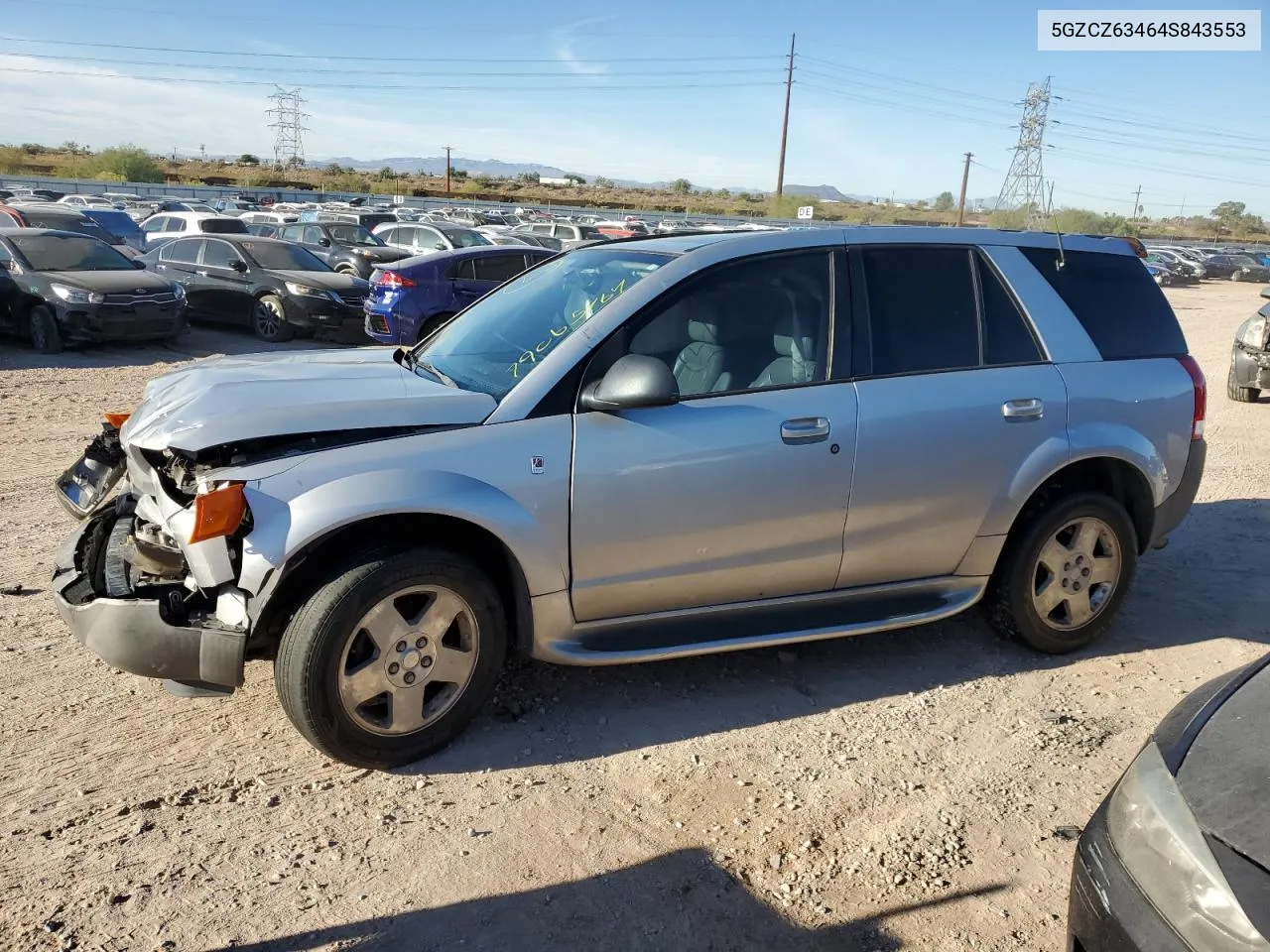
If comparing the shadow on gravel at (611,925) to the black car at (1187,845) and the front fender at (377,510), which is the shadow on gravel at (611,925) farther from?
the front fender at (377,510)

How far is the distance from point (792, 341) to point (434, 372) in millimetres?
1477

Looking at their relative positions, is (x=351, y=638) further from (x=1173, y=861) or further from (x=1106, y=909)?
(x=1173, y=861)

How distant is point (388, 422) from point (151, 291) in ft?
35.8

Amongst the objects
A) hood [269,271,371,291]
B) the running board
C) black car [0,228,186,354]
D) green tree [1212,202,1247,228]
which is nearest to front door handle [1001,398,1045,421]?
the running board

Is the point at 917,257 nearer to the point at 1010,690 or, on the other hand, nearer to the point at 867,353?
the point at 867,353

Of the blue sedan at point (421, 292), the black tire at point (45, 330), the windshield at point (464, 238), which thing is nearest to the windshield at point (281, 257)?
the blue sedan at point (421, 292)

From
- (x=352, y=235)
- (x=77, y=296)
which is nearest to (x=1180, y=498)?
(x=77, y=296)

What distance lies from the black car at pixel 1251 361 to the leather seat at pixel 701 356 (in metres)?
10.6

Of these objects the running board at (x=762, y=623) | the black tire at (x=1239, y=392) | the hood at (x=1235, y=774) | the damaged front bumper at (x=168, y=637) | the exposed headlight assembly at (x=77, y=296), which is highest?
the hood at (x=1235, y=774)

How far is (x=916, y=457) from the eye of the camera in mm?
4023

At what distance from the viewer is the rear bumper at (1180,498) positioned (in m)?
4.77

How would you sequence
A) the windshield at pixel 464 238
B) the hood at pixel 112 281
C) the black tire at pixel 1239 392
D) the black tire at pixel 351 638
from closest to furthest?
the black tire at pixel 351 638 < the black tire at pixel 1239 392 < the hood at pixel 112 281 < the windshield at pixel 464 238

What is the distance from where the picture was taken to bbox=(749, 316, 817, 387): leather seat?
12.8 ft

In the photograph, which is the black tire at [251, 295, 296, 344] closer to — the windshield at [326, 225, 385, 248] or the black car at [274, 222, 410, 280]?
the black car at [274, 222, 410, 280]
